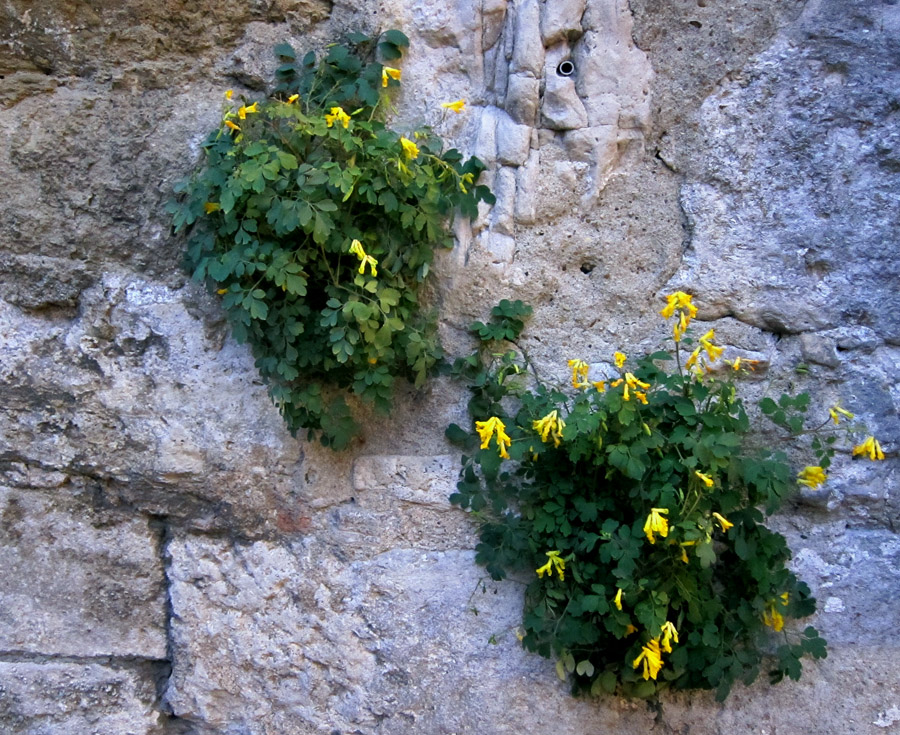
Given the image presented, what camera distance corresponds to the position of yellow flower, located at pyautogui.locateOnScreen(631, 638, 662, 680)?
2.06 metres

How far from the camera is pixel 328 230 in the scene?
7.16ft

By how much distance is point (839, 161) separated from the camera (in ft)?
7.75

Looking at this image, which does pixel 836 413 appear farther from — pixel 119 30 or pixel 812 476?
pixel 119 30

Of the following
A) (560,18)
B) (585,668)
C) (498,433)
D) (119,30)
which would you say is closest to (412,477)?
(498,433)

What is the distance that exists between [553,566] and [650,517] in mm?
292

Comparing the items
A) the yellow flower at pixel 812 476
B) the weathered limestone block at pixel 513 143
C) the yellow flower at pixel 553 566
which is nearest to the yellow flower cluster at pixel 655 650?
the yellow flower at pixel 553 566

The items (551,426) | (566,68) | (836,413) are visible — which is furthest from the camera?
(566,68)

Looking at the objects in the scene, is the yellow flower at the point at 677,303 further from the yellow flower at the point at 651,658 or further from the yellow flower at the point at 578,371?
the yellow flower at the point at 651,658

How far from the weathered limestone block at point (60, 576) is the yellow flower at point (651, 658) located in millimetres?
1276

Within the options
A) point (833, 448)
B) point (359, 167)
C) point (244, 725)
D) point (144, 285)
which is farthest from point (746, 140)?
point (244, 725)

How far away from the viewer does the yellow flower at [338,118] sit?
2.23 meters

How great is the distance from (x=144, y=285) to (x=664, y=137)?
1.39 m

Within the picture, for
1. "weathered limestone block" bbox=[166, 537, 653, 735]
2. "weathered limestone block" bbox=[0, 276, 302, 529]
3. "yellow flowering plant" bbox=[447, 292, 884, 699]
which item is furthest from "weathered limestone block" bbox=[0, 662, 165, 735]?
"yellow flowering plant" bbox=[447, 292, 884, 699]

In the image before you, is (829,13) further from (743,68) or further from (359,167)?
(359,167)
